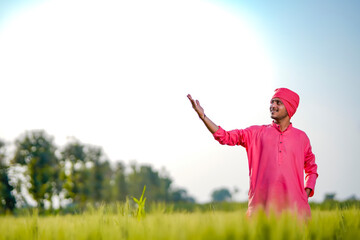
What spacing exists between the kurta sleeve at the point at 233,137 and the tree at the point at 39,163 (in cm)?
3097

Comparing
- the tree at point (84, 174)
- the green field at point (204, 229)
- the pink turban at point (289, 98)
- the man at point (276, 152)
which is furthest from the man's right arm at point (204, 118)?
the tree at point (84, 174)

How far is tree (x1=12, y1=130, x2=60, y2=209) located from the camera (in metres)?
33.1

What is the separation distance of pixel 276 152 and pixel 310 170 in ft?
2.52

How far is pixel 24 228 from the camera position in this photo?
12.0 feet

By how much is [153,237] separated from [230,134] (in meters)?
2.39

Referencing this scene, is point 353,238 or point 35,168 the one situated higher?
point 35,168

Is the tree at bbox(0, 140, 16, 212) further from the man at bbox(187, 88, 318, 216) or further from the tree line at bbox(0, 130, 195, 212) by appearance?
the man at bbox(187, 88, 318, 216)

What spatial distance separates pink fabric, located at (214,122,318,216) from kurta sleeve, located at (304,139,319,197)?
14 mm

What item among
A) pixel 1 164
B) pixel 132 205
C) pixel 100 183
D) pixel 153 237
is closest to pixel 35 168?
pixel 1 164

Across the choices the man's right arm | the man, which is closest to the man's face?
the man

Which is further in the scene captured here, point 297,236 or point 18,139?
point 18,139

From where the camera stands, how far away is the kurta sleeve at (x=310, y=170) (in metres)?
4.94

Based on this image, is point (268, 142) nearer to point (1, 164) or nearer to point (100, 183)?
point (1, 164)

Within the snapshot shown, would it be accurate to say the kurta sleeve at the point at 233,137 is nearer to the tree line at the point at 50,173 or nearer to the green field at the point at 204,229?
the green field at the point at 204,229
